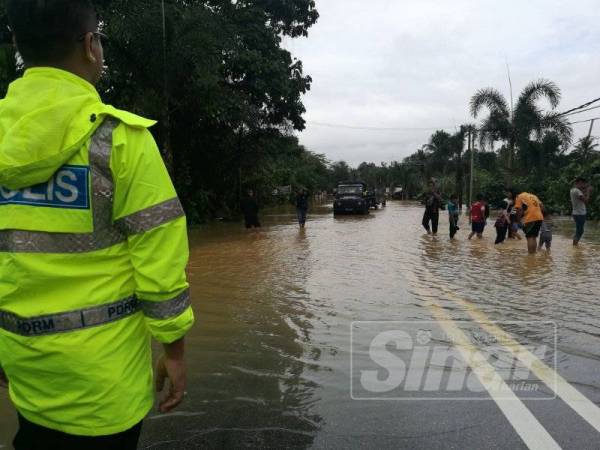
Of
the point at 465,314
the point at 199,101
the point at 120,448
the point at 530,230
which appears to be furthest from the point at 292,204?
the point at 120,448

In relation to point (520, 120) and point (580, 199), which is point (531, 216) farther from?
point (520, 120)

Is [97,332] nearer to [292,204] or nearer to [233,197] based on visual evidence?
[233,197]

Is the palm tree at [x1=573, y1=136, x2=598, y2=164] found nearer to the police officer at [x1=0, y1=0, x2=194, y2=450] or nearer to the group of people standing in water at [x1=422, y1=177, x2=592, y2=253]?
the group of people standing in water at [x1=422, y1=177, x2=592, y2=253]

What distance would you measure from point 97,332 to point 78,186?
0.44 metres

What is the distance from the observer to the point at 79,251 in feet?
5.21

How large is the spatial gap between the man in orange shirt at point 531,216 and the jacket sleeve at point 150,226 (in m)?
11.2

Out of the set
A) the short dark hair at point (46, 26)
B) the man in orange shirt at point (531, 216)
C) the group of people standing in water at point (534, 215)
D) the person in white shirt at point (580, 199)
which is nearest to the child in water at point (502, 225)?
the group of people standing in water at point (534, 215)

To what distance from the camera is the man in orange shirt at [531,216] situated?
37.8 feet

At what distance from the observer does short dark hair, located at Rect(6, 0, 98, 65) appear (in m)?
1.62

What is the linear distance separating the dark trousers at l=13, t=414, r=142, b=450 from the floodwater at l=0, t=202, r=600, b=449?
145 centimetres

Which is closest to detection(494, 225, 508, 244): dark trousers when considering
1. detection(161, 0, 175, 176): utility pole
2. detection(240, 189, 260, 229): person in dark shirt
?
detection(240, 189, 260, 229): person in dark shirt

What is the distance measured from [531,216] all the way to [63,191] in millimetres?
11499

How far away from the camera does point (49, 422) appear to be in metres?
1.64

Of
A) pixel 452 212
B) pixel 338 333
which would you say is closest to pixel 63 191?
pixel 338 333
